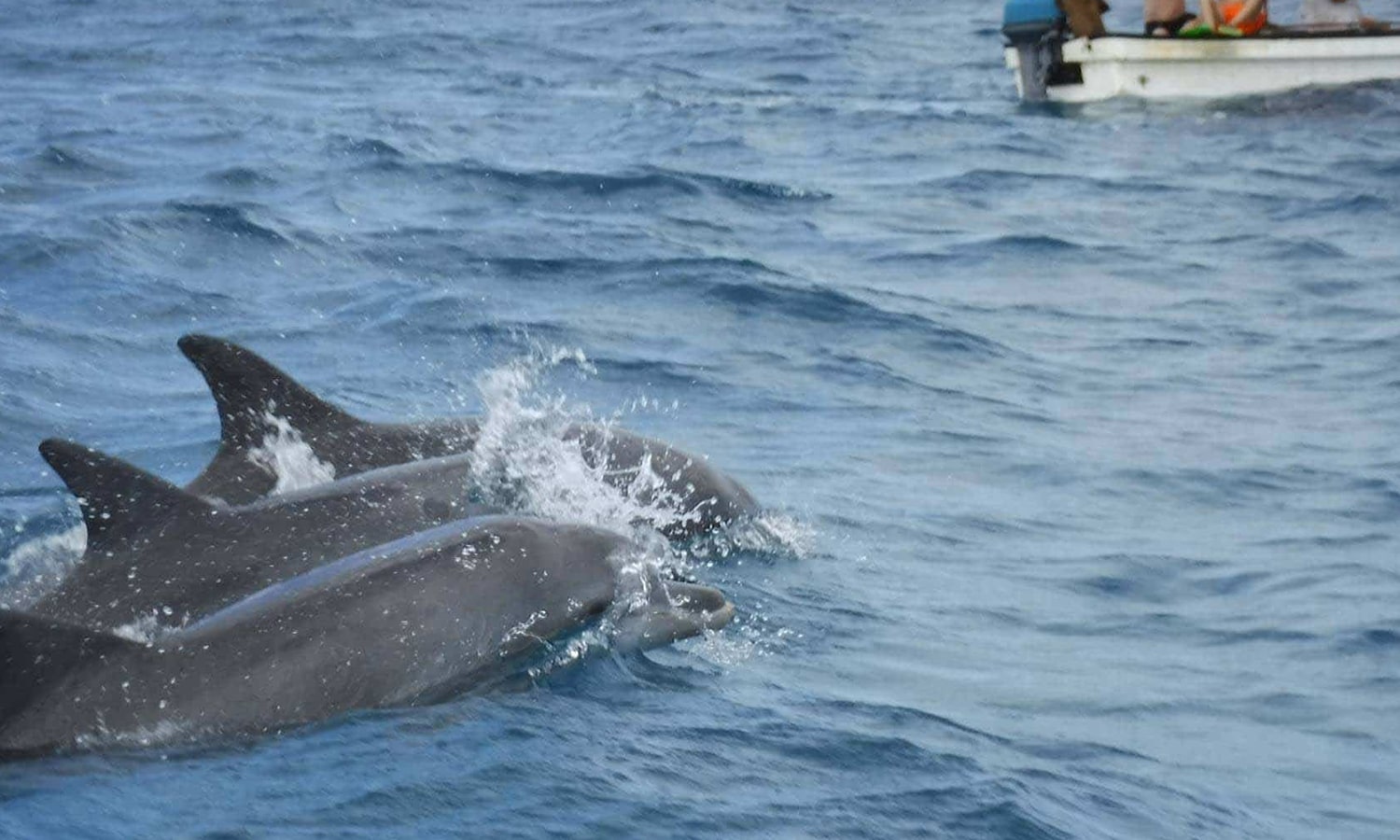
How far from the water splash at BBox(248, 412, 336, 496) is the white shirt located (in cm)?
2203

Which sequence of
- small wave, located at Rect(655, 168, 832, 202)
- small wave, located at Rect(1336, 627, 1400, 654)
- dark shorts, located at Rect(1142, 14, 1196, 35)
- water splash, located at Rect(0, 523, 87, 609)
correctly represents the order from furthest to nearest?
dark shorts, located at Rect(1142, 14, 1196, 35)
small wave, located at Rect(655, 168, 832, 202)
small wave, located at Rect(1336, 627, 1400, 654)
water splash, located at Rect(0, 523, 87, 609)

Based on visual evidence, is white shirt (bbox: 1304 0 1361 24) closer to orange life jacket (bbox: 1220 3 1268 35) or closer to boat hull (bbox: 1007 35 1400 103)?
orange life jacket (bbox: 1220 3 1268 35)

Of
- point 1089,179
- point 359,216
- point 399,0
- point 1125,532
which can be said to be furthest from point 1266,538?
point 399,0

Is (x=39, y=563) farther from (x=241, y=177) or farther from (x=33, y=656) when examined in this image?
(x=241, y=177)

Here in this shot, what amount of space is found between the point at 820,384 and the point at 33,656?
859cm

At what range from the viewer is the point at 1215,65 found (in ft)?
93.1

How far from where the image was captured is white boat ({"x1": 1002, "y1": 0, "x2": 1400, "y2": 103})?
27.8 metres

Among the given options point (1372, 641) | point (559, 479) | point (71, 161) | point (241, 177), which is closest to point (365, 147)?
point (241, 177)

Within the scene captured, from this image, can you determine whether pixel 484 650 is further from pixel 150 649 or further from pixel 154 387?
pixel 154 387

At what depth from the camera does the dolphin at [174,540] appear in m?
8.37

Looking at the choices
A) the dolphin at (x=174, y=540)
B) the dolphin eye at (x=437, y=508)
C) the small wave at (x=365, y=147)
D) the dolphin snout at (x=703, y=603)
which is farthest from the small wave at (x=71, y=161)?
the dolphin snout at (x=703, y=603)

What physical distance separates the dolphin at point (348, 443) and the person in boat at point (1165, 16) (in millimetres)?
19545

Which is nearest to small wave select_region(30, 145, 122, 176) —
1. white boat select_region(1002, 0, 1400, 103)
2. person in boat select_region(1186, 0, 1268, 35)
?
white boat select_region(1002, 0, 1400, 103)

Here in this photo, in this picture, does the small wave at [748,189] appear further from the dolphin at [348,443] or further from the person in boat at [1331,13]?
the dolphin at [348,443]
